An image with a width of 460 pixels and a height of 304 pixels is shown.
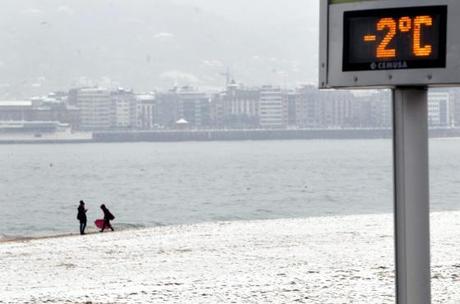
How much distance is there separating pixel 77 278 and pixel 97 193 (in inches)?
3728

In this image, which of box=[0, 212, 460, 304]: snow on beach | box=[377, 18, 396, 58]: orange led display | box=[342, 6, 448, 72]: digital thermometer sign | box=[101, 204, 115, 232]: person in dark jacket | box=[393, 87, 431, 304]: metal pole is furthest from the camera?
box=[101, 204, 115, 232]: person in dark jacket

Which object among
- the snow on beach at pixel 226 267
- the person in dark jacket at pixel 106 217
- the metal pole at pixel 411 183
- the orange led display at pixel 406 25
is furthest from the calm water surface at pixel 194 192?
the orange led display at pixel 406 25

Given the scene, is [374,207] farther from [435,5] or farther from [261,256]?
[435,5]

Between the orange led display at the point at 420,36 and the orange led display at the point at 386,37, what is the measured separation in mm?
132

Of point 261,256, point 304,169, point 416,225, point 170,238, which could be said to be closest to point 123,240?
point 170,238

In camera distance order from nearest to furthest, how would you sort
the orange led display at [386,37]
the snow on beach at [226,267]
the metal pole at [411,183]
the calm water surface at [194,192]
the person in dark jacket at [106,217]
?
the orange led display at [386,37] → the metal pole at [411,183] → the snow on beach at [226,267] → the person in dark jacket at [106,217] → the calm water surface at [194,192]

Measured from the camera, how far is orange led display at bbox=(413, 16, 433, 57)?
6062 mm

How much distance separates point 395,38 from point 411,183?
3.01ft

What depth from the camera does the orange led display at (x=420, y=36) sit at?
6.06 m

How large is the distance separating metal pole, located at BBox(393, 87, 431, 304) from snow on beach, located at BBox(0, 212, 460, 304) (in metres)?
6.66

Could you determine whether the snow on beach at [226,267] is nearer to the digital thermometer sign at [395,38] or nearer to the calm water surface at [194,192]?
the digital thermometer sign at [395,38]

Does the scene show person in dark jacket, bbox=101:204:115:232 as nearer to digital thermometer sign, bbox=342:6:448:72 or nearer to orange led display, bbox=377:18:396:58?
digital thermometer sign, bbox=342:6:448:72

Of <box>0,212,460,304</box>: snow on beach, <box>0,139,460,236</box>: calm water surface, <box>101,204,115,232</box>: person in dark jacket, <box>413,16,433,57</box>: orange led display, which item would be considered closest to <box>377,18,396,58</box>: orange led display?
<box>413,16,433,57</box>: orange led display

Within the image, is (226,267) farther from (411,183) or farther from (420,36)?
(420,36)
